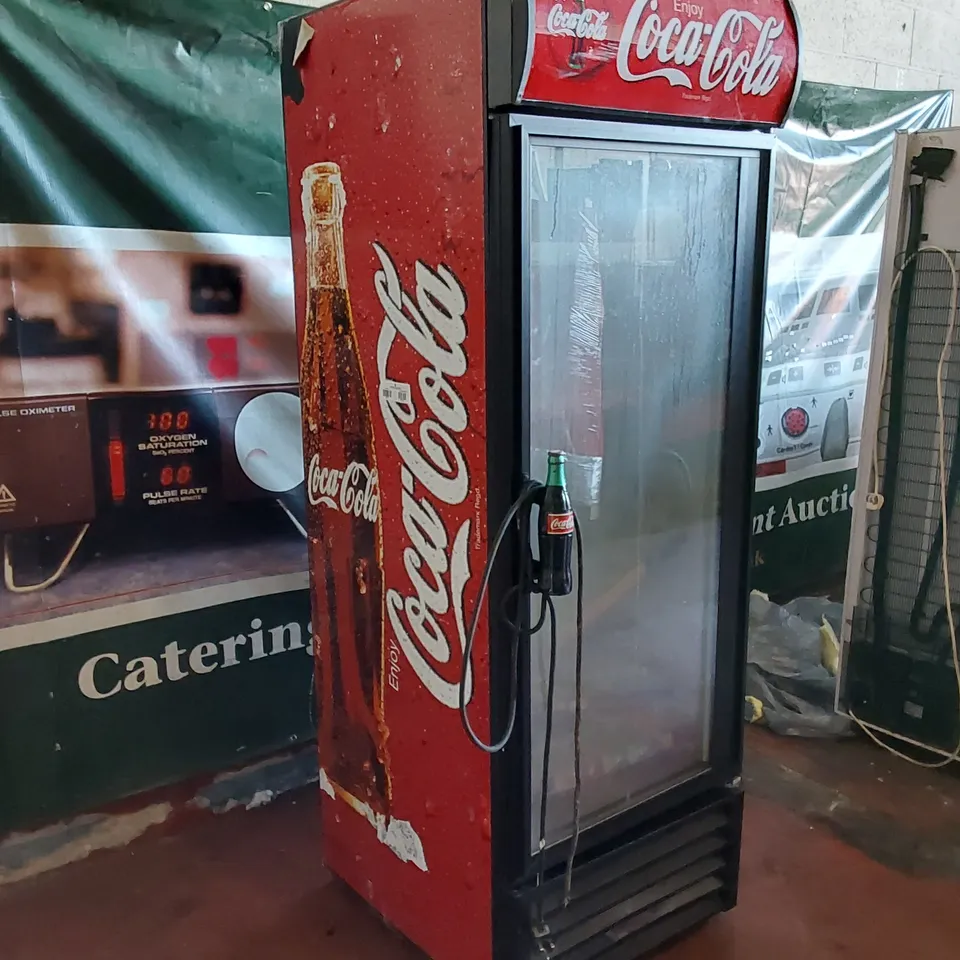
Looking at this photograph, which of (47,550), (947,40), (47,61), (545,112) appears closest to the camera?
(545,112)

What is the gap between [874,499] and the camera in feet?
8.04

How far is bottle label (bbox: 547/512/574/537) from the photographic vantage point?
1417 mm

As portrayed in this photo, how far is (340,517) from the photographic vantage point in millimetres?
1787

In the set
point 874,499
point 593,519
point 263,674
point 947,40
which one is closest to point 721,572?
point 593,519

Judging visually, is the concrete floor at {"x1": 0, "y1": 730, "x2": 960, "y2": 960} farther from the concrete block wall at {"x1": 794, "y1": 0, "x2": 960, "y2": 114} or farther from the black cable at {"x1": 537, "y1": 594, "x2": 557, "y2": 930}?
the concrete block wall at {"x1": 794, "y1": 0, "x2": 960, "y2": 114}

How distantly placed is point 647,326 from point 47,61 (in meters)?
1.27

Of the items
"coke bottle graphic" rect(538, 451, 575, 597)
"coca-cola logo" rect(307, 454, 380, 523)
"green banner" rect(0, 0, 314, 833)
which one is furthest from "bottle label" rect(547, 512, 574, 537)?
"green banner" rect(0, 0, 314, 833)

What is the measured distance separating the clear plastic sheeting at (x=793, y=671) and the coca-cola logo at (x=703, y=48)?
179 cm

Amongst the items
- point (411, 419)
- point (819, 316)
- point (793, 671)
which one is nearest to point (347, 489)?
point (411, 419)

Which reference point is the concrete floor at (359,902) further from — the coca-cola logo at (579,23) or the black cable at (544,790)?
the coca-cola logo at (579,23)

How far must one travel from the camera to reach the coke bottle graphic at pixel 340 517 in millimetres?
1668

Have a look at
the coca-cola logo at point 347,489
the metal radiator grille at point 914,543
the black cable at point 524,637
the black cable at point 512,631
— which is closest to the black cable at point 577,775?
the black cable at point 524,637

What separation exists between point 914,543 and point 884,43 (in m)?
2.00

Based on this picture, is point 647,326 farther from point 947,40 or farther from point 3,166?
point 947,40
